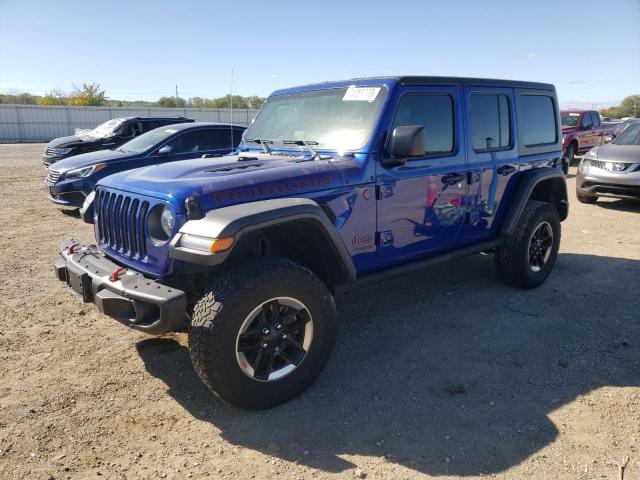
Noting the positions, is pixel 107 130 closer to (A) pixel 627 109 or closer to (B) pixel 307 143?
(B) pixel 307 143

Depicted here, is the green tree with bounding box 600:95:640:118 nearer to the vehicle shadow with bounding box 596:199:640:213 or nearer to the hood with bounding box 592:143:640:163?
the vehicle shadow with bounding box 596:199:640:213

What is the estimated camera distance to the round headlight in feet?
9.60

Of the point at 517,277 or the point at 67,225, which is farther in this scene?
the point at 67,225

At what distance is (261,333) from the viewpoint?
2.94 m

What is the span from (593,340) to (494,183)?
1576mm

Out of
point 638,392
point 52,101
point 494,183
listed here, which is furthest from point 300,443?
point 52,101

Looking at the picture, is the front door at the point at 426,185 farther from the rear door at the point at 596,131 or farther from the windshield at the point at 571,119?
the rear door at the point at 596,131

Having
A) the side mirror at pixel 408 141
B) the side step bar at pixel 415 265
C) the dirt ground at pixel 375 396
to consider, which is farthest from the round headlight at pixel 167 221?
the side mirror at pixel 408 141

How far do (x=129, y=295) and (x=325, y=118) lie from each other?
204 cm

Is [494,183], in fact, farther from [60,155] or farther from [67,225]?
[60,155]

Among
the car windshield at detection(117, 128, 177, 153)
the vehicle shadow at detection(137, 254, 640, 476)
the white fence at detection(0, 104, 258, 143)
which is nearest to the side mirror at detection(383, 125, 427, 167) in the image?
the vehicle shadow at detection(137, 254, 640, 476)

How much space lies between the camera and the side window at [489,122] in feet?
14.2

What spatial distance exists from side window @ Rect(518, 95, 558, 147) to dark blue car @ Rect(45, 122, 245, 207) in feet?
14.8

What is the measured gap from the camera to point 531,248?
5027 mm
